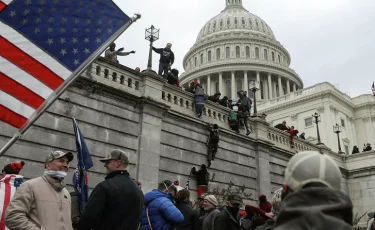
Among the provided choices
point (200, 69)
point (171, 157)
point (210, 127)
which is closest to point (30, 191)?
point (171, 157)

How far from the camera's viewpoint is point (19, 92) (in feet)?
16.8

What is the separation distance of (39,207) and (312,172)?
3.34m

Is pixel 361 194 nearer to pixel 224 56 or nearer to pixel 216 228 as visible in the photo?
pixel 216 228

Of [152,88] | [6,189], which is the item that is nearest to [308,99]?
[152,88]

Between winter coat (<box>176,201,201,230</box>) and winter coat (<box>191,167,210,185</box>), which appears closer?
winter coat (<box>176,201,201,230</box>)

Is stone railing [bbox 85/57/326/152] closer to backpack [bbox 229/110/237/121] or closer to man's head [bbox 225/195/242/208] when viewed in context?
backpack [bbox 229/110/237/121]

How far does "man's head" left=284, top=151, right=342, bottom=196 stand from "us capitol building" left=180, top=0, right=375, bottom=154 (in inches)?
2046

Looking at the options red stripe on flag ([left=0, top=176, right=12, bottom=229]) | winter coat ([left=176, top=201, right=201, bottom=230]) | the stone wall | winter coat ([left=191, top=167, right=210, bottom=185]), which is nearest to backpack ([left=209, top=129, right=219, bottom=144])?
the stone wall

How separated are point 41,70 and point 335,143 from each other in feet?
176

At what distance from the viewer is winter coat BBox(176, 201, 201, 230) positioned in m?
6.75

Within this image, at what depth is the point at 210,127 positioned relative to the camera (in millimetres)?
17219

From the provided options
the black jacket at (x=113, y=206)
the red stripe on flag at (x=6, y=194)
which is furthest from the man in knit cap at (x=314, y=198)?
the red stripe on flag at (x=6, y=194)

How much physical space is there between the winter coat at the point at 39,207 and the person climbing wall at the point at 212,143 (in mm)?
12277

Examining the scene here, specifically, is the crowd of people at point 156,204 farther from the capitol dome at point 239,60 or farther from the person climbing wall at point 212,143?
the capitol dome at point 239,60
